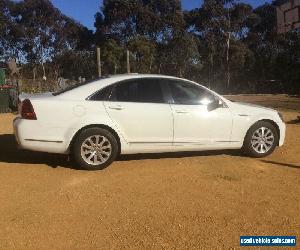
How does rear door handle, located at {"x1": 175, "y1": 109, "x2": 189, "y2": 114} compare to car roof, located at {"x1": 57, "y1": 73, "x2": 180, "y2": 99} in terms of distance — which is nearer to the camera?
car roof, located at {"x1": 57, "y1": 73, "x2": 180, "y2": 99}

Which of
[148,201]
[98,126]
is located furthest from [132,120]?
[148,201]

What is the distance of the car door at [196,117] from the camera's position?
675cm

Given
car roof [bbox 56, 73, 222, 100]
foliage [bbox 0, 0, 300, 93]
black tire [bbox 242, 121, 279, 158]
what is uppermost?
foliage [bbox 0, 0, 300, 93]

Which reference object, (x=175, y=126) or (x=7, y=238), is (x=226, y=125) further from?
(x=7, y=238)

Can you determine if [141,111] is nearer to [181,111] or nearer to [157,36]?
[181,111]

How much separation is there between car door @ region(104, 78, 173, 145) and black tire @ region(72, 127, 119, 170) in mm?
210

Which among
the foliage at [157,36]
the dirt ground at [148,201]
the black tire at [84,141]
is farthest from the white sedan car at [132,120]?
the foliage at [157,36]

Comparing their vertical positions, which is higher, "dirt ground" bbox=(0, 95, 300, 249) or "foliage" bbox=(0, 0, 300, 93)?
"foliage" bbox=(0, 0, 300, 93)

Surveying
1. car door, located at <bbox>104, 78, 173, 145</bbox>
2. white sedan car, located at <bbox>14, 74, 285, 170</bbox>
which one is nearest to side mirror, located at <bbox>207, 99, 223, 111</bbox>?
white sedan car, located at <bbox>14, 74, 285, 170</bbox>

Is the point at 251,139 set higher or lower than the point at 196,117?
lower

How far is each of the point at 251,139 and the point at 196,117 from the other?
1.17 metres

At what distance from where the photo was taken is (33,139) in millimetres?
6195

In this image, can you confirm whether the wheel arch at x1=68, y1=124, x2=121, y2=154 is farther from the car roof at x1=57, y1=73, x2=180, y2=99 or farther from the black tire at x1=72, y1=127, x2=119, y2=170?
the car roof at x1=57, y1=73, x2=180, y2=99

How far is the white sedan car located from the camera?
245 inches
